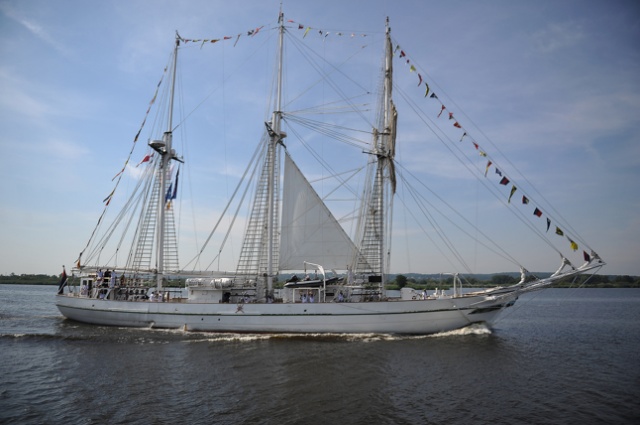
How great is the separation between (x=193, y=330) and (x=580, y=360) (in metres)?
23.5

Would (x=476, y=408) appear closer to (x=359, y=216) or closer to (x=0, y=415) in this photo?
(x=0, y=415)

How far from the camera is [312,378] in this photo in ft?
56.7

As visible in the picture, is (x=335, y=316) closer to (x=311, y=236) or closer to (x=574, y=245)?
(x=311, y=236)

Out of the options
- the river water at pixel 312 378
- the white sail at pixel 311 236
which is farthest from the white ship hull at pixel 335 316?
the white sail at pixel 311 236

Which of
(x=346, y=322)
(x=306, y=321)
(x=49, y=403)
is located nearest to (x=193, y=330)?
(x=306, y=321)

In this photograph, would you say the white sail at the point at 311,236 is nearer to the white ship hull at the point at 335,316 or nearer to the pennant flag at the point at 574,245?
the white ship hull at the point at 335,316

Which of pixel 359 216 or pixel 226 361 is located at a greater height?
pixel 359 216

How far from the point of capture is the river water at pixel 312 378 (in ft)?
43.5

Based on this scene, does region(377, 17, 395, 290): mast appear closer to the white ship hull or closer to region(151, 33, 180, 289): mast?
the white ship hull

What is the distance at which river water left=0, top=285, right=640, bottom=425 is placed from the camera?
1325cm

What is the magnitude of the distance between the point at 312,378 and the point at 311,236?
13.4m

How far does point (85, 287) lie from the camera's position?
1268 inches

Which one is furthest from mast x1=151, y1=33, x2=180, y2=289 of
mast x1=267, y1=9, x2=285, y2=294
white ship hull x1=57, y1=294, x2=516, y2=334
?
mast x1=267, y1=9, x2=285, y2=294

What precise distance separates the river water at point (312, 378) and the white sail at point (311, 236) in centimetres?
591
